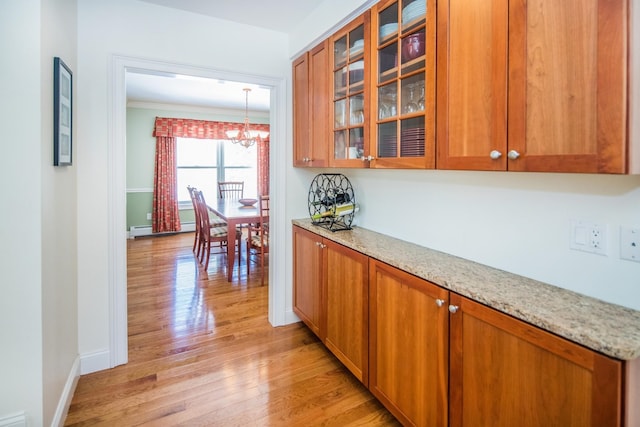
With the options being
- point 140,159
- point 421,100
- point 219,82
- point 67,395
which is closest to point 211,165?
point 140,159

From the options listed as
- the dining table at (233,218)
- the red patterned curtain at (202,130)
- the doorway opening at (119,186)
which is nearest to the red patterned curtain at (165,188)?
the red patterned curtain at (202,130)

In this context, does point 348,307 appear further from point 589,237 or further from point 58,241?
point 58,241

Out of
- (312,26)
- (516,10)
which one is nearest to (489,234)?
(516,10)

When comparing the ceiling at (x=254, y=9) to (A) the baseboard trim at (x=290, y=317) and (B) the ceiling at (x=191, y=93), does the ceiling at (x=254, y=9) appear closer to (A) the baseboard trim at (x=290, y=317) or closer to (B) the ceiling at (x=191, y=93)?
(B) the ceiling at (x=191, y=93)

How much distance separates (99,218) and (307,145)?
148 cm

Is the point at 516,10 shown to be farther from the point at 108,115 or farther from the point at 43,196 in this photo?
the point at 108,115

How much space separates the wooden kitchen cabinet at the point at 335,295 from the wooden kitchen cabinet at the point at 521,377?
2.15ft

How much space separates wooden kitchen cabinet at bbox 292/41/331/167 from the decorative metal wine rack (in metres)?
0.27

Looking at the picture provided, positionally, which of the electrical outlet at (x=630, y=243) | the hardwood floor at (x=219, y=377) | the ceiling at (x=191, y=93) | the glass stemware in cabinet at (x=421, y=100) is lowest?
the hardwood floor at (x=219, y=377)

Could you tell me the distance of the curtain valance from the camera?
21.4ft

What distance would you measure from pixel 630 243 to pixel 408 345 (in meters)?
0.92

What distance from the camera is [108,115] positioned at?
2289mm

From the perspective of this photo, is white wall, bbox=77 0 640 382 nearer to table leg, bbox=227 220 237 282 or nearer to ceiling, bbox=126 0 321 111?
ceiling, bbox=126 0 321 111

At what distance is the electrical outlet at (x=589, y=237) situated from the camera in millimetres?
1235
